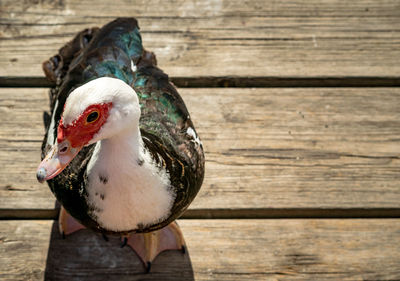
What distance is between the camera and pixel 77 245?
2.12 metres

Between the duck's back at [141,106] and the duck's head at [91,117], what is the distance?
19 centimetres

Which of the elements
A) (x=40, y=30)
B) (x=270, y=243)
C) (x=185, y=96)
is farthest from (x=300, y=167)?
(x=40, y=30)

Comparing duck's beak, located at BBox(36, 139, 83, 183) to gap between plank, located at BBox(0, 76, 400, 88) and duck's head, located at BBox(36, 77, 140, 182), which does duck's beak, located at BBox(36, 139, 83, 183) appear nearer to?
duck's head, located at BBox(36, 77, 140, 182)

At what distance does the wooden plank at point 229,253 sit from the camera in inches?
81.9

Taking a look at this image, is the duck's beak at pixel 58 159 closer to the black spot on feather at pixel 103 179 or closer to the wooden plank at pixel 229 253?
the black spot on feather at pixel 103 179

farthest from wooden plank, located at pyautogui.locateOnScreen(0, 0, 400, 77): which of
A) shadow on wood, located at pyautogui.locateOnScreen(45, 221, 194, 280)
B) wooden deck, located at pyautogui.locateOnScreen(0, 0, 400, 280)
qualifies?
shadow on wood, located at pyautogui.locateOnScreen(45, 221, 194, 280)

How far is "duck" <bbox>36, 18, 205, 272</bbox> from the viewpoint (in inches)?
57.9

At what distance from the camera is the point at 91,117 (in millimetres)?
1443

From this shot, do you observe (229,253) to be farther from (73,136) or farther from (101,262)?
(73,136)

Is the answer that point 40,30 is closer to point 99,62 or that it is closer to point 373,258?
point 99,62

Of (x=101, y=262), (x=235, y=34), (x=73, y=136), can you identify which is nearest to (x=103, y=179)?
(x=73, y=136)

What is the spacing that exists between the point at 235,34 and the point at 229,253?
1316mm

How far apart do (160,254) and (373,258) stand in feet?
3.31

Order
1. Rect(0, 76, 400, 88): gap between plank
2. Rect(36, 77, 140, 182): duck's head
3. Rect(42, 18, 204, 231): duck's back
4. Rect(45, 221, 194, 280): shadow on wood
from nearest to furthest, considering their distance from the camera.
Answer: Rect(36, 77, 140, 182): duck's head < Rect(42, 18, 204, 231): duck's back < Rect(45, 221, 194, 280): shadow on wood < Rect(0, 76, 400, 88): gap between plank
